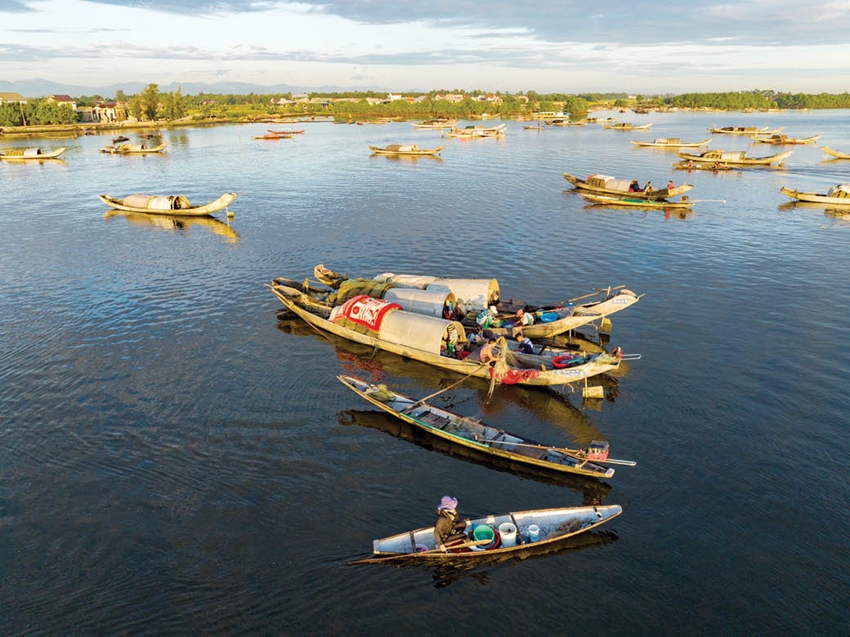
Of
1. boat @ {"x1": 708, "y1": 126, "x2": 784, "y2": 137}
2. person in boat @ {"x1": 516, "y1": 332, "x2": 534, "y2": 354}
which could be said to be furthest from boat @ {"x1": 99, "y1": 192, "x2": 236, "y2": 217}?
boat @ {"x1": 708, "y1": 126, "x2": 784, "y2": 137}

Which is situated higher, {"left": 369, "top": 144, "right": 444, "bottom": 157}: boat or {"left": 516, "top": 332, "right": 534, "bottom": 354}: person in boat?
{"left": 369, "top": 144, "right": 444, "bottom": 157}: boat

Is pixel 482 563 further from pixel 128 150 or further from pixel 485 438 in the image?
pixel 128 150

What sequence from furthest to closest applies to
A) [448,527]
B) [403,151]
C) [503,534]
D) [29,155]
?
[403,151] → [29,155] → [503,534] → [448,527]

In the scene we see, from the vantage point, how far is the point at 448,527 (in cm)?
1616

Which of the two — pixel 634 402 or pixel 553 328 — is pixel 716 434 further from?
pixel 553 328

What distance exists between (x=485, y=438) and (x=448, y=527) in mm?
6046

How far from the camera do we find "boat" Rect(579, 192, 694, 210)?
62594 mm

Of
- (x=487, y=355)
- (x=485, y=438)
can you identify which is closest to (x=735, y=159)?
(x=487, y=355)

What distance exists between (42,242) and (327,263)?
30809 mm

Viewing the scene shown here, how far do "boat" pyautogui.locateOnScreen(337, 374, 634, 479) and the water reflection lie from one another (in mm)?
37526

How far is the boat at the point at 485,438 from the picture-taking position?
65.1 feet

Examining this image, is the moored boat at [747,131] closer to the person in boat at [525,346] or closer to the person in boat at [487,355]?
the person in boat at [525,346]

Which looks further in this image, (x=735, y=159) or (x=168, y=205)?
(x=735, y=159)

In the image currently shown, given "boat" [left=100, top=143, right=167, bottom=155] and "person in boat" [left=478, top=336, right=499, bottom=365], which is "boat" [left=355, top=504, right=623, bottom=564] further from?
"boat" [left=100, top=143, right=167, bottom=155]
